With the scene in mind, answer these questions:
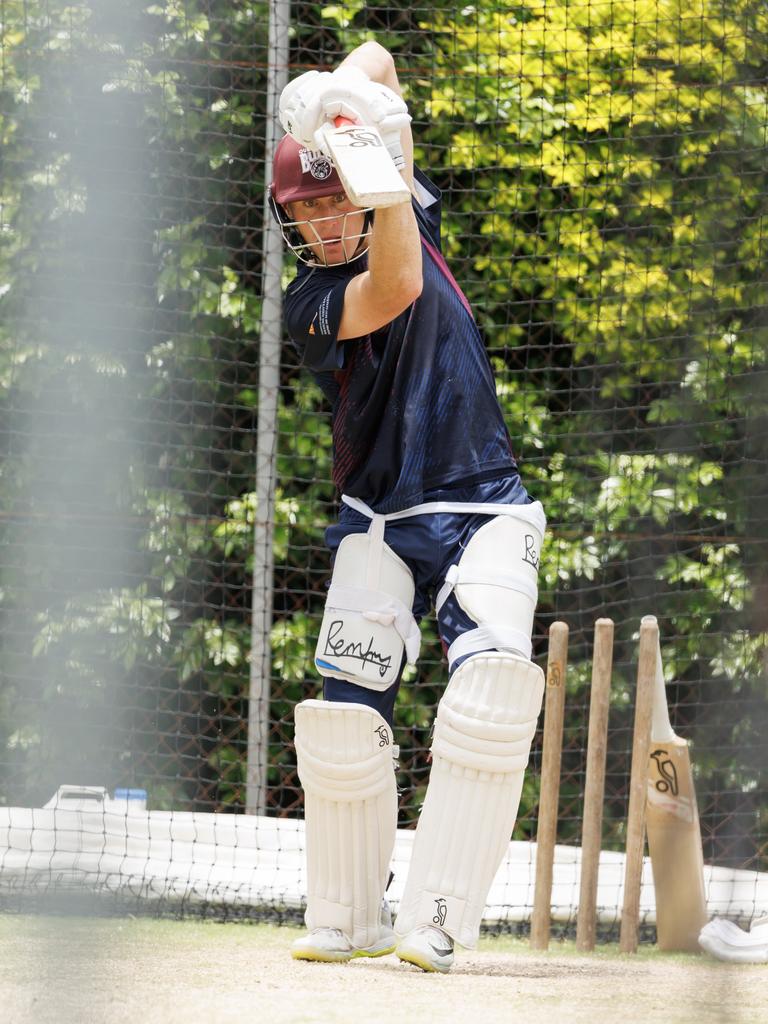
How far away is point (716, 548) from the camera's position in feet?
12.0

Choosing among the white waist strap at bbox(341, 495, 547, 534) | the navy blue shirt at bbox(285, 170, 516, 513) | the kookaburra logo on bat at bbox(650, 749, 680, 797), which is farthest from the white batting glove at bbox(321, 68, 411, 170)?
the kookaburra logo on bat at bbox(650, 749, 680, 797)

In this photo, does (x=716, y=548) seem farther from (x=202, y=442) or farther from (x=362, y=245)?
(x=362, y=245)

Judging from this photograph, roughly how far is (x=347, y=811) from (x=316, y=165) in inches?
33.4

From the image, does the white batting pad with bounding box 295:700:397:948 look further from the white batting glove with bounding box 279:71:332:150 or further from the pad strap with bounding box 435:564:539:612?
the white batting glove with bounding box 279:71:332:150

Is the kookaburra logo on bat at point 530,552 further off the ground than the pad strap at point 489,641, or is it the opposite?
the kookaburra logo on bat at point 530,552

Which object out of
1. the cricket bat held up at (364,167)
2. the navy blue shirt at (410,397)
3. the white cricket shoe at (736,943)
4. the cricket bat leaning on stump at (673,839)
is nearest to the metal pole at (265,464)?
the cricket bat leaning on stump at (673,839)

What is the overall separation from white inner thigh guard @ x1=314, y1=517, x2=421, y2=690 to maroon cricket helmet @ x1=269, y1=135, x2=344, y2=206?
1.45 ft

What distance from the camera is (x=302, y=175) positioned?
187cm

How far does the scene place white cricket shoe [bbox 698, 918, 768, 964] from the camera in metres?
2.34

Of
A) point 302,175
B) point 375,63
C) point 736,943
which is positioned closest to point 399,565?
point 302,175

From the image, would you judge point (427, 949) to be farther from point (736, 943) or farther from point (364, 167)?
point (364, 167)

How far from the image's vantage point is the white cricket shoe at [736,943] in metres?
2.34

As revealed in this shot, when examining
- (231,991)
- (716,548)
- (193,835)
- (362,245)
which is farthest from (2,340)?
(716,548)

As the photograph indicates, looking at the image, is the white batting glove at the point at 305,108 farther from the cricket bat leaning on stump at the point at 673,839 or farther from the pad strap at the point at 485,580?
the cricket bat leaning on stump at the point at 673,839
